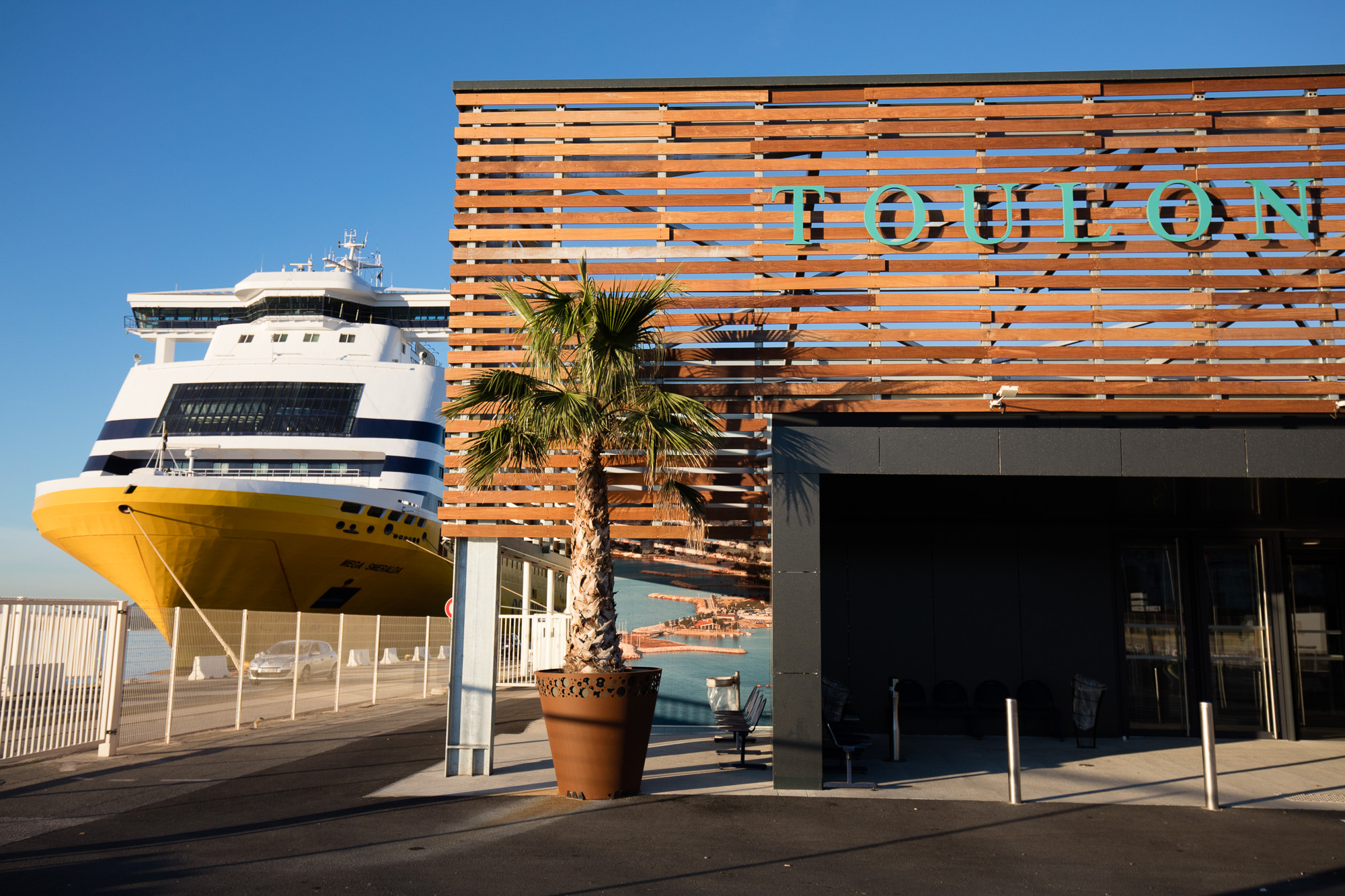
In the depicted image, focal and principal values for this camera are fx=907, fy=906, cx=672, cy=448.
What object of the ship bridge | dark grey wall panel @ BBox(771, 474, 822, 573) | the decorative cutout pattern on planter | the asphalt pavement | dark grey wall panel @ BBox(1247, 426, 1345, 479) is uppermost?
the ship bridge

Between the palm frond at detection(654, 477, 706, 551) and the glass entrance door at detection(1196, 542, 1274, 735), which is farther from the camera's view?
the glass entrance door at detection(1196, 542, 1274, 735)

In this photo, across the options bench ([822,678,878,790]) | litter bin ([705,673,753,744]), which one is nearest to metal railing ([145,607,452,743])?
litter bin ([705,673,753,744])

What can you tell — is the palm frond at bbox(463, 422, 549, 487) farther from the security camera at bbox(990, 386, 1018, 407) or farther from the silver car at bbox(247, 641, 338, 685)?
the silver car at bbox(247, 641, 338, 685)

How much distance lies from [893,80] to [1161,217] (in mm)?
3076

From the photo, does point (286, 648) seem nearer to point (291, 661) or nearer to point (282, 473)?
point (291, 661)

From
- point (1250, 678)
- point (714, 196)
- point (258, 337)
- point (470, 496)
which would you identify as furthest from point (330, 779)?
point (258, 337)

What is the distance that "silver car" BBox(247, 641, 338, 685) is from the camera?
14.9 m

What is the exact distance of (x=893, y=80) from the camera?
9.52m

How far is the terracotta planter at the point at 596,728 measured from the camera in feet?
24.1

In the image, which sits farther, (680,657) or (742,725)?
(680,657)

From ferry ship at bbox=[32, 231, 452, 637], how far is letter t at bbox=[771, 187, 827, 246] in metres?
11.8

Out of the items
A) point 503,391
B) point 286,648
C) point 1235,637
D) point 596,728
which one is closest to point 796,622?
point 596,728

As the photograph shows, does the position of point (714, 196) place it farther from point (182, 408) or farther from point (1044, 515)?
point (182, 408)

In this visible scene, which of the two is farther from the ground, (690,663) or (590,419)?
(590,419)
